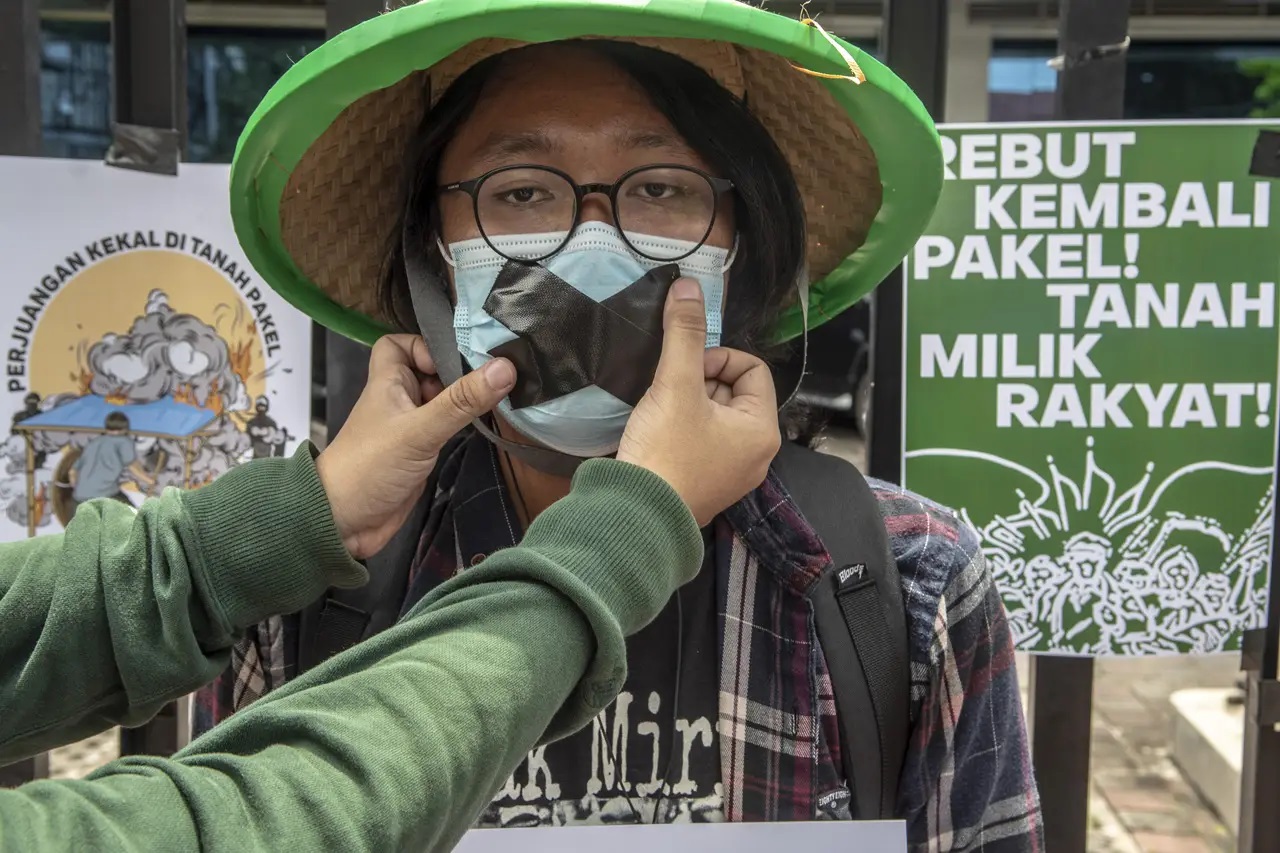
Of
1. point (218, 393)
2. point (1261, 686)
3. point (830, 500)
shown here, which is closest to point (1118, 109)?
point (830, 500)

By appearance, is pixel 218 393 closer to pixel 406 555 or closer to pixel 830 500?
pixel 406 555

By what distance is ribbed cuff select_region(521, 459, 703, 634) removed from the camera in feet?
3.02

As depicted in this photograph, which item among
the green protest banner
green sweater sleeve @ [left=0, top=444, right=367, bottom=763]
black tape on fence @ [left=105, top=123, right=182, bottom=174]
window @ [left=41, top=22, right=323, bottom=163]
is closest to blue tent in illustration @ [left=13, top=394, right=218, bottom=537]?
black tape on fence @ [left=105, top=123, right=182, bottom=174]

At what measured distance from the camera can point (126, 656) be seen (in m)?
1.10

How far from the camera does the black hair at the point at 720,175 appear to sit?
145 centimetres

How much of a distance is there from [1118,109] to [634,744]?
141cm

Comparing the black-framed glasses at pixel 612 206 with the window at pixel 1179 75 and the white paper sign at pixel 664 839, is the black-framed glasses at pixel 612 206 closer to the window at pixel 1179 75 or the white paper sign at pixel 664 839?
the white paper sign at pixel 664 839

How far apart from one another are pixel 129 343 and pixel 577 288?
3.63 feet

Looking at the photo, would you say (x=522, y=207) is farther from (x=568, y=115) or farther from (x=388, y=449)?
(x=388, y=449)

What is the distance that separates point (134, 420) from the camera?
2.02m

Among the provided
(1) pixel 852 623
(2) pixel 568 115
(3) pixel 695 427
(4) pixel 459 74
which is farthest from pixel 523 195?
(1) pixel 852 623

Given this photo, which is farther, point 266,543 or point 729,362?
point 729,362

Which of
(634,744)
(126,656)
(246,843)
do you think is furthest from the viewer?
(634,744)

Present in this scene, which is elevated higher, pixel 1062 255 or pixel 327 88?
pixel 327 88
